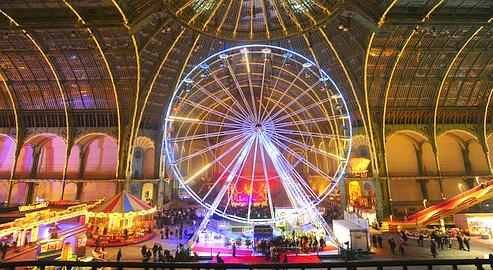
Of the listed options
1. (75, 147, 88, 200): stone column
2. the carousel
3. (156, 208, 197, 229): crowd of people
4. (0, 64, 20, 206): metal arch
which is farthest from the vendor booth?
(0, 64, 20, 206): metal arch

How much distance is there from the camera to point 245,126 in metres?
19.6

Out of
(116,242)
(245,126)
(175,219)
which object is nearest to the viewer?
(245,126)

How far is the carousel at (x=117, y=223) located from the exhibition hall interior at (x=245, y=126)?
17 cm

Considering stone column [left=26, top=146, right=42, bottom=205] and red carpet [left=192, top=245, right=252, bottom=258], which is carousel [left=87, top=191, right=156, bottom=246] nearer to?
red carpet [left=192, top=245, right=252, bottom=258]

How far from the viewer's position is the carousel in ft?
82.9

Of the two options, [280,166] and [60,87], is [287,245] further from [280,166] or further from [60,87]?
[60,87]

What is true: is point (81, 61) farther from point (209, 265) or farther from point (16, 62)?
point (209, 265)

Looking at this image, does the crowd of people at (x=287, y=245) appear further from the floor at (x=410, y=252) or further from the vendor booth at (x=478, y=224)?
the vendor booth at (x=478, y=224)

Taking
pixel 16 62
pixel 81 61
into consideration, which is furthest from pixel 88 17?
pixel 16 62

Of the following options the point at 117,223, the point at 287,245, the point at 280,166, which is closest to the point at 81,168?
the point at 117,223

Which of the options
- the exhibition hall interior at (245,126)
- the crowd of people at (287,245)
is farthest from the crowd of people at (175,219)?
the crowd of people at (287,245)

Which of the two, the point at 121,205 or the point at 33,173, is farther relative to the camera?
the point at 33,173

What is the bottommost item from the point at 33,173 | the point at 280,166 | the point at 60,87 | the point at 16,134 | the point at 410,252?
the point at 410,252

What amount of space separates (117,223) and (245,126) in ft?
59.8
